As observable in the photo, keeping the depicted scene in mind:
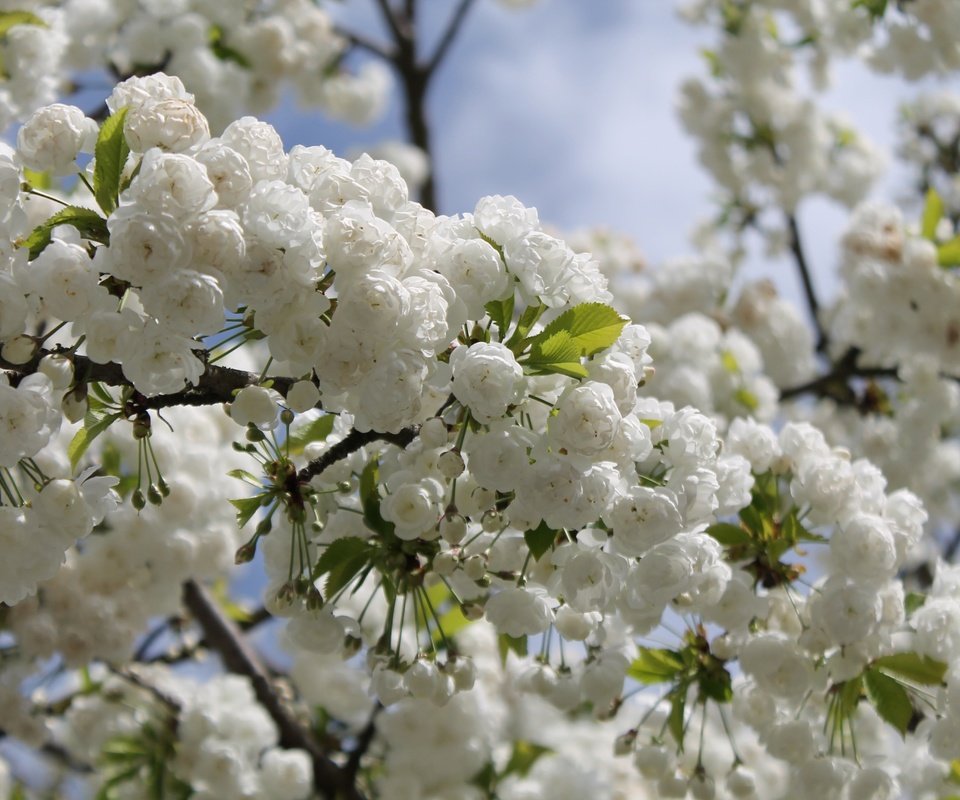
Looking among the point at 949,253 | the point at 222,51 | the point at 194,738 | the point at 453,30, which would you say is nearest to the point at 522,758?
the point at 194,738

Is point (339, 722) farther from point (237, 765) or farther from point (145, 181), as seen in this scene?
point (145, 181)

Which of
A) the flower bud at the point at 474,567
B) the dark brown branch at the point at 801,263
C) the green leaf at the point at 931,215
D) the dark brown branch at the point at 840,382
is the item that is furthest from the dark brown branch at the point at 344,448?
the dark brown branch at the point at 801,263

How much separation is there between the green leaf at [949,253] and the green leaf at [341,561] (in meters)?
3.13

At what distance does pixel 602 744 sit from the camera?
18.5 ft

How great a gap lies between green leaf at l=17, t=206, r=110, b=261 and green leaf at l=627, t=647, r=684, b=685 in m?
1.62

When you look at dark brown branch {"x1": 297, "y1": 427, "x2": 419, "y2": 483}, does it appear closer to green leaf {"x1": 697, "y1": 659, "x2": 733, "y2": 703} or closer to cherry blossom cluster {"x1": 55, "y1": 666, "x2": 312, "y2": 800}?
green leaf {"x1": 697, "y1": 659, "x2": 733, "y2": 703}

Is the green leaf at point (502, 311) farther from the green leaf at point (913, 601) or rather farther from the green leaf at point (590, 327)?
the green leaf at point (913, 601)

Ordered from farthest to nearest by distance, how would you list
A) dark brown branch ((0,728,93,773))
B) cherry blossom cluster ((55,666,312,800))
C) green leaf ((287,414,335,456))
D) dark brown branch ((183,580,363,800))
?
1. dark brown branch ((0,728,93,773))
2. dark brown branch ((183,580,363,800))
3. cherry blossom cluster ((55,666,312,800))
4. green leaf ((287,414,335,456))

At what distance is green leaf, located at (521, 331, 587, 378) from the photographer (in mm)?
1957

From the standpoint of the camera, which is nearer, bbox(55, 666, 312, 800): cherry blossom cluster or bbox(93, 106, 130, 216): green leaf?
bbox(93, 106, 130, 216): green leaf

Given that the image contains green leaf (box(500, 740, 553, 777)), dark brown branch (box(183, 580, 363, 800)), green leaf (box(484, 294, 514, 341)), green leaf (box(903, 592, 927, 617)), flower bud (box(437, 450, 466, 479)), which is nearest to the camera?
flower bud (box(437, 450, 466, 479))

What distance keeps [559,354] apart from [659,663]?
1.07 meters

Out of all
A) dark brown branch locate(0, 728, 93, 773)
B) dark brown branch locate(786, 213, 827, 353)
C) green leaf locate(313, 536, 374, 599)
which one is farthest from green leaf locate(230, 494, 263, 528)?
dark brown branch locate(786, 213, 827, 353)

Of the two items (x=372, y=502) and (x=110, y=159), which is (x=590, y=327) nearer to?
(x=372, y=502)
